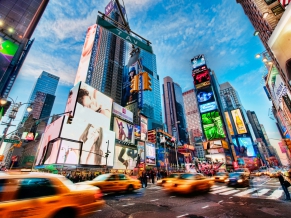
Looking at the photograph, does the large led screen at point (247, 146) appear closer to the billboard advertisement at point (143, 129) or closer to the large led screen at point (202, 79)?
the large led screen at point (202, 79)

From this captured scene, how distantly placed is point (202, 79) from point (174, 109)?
101956 mm

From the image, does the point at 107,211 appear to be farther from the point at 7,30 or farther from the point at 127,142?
the point at 127,142

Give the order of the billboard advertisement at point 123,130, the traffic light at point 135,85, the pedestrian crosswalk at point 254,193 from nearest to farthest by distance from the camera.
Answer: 1. the traffic light at point 135,85
2. the pedestrian crosswalk at point 254,193
3. the billboard advertisement at point 123,130

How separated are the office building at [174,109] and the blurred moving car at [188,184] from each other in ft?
484

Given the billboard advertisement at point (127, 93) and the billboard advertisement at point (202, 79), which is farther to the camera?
the billboard advertisement at point (127, 93)

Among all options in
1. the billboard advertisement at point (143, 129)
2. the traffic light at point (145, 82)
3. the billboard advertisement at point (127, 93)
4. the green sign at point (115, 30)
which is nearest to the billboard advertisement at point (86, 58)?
the billboard advertisement at point (127, 93)

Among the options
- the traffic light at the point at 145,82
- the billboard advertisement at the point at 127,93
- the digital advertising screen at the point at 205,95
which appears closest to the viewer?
the traffic light at the point at 145,82

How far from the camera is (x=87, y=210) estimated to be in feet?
15.2

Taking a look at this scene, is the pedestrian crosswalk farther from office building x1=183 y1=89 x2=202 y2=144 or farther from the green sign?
office building x1=183 y1=89 x2=202 y2=144

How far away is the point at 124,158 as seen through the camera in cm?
5359

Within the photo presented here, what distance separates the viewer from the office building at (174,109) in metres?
165

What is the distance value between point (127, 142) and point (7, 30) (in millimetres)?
47396

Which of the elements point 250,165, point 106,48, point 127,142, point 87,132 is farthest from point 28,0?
point 250,165

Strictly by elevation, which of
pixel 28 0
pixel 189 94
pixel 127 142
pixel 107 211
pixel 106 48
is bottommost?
pixel 107 211
